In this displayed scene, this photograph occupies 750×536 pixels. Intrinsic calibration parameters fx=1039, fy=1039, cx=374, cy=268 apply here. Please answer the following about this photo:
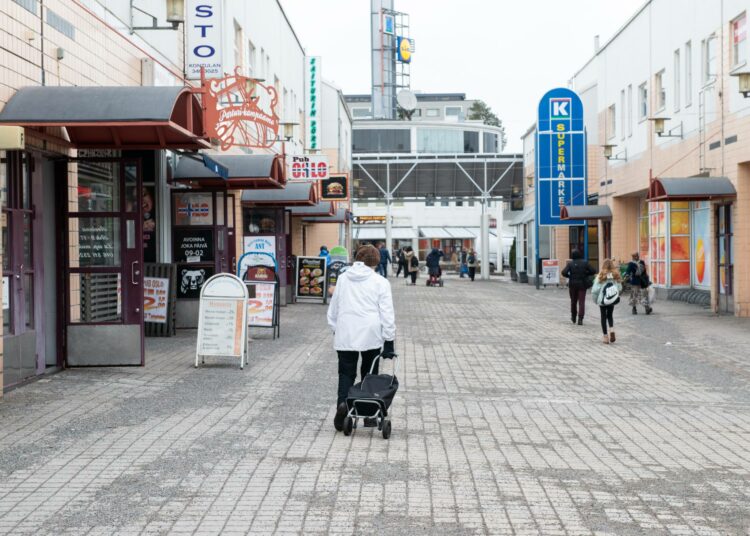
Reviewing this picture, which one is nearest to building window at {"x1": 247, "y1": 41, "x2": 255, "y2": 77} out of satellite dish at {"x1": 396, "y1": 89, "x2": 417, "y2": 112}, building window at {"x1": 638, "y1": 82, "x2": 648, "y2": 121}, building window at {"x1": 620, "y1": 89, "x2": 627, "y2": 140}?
building window at {"x1": 638, "y1": 82, "x2": 648, "y2": 121}

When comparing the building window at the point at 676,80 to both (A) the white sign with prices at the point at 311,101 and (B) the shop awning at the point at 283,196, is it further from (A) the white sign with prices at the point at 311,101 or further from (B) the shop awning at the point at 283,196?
(A) the white sign with prices at the point at 311,101

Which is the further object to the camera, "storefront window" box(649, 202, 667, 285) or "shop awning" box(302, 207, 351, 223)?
"shop awning" box(302, 207, 351, 223)

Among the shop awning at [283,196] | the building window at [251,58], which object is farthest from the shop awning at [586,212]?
the building window at [251,58]

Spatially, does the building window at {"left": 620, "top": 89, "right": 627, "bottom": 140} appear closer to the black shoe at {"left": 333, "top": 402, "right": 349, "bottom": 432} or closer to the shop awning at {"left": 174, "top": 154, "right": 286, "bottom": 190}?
the shop awning at {"left": 174, "top": 154, "right": 286, "bottom": 190}

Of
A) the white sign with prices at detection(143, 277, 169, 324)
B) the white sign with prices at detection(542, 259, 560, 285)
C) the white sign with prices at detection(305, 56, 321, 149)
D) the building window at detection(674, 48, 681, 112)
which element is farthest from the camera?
the white sign with prices at detection(542, 259, 560, 285)

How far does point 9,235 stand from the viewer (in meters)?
10.7

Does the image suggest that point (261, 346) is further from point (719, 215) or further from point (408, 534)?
point (719, 215)

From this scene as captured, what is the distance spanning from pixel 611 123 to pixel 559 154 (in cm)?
204

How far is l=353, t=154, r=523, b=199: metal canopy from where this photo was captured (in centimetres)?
5203

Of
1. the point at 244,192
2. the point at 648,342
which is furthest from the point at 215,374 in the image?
the point at 244,192

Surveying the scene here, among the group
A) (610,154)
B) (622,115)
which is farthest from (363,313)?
(622,115)

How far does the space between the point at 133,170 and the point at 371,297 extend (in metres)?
4.71

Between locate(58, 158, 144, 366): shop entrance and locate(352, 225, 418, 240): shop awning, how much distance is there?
64359 mm

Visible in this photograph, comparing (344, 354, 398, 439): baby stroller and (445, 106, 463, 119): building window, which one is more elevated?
(445, 106, 463, 119): building window
